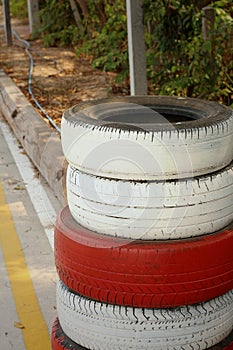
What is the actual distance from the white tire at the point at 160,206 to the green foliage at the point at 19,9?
21.0 meters

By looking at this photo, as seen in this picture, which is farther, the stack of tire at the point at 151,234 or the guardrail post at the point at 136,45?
the guardrail post at the point at 136,45

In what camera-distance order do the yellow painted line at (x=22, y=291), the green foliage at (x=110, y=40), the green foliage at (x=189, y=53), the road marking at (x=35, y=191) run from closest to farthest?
the yellow painted line at (x=22, y=291)
the road marking at (x=35, y=191)
the green foliage at (x=189, y=53)
the green foliage at (x=110, y=40)

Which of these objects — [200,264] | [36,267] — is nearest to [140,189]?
[200,264]

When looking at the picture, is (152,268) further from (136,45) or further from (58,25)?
(58,25)

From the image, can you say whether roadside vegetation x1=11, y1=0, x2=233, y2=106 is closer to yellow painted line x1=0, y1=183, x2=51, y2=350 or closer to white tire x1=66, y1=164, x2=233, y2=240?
yellow painted line x1=0, y1=183, x2=51, y2=350

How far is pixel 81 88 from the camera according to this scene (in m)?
11.6

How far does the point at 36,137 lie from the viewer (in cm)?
752

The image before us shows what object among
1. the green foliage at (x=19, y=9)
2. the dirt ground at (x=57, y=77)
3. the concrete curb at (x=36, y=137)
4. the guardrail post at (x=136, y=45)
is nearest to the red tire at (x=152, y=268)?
the concrete curb at (x=36, y=137)

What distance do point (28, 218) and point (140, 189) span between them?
328 cm

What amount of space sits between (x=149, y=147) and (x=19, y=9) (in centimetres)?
2181

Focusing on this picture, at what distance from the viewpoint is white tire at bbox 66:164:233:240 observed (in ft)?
10.6

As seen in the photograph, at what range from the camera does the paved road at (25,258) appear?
14.7 ft

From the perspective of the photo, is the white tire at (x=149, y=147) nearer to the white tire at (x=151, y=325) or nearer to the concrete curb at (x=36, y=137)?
the white tire at (x=151, y=325)

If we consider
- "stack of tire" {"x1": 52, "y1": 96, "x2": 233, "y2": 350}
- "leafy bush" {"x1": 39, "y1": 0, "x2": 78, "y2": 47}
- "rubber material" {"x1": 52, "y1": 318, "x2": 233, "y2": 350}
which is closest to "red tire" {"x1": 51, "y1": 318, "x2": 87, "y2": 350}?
"rubber material" {"x1": 52, "y1": 318, "x2": 233, "y2": 350}
